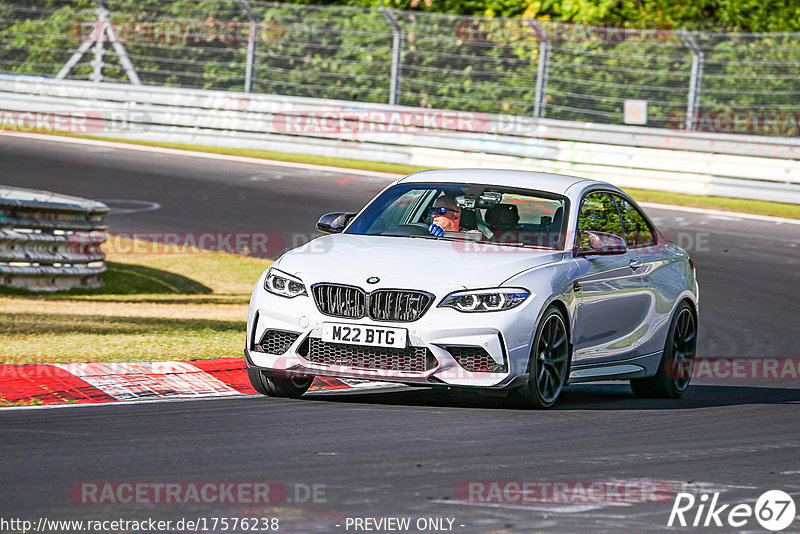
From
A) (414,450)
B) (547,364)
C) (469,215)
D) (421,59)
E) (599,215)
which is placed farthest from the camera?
(421,59)

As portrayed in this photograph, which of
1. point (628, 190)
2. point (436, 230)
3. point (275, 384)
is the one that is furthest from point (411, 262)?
point (628, 190)

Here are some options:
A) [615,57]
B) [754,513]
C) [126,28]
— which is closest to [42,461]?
[754,513]

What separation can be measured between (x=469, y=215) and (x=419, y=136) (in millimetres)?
16035

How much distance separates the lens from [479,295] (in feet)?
26.4

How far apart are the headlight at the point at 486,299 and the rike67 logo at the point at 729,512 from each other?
2.19 m

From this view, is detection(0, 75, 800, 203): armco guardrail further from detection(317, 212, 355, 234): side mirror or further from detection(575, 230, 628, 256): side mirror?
detection(317, 212, 355, 234): side mirror

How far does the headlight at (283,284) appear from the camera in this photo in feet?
27.0

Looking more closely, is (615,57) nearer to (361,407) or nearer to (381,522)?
(361,407)

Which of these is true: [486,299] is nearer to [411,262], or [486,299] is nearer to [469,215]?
[411,262]

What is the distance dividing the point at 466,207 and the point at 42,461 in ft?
12.5

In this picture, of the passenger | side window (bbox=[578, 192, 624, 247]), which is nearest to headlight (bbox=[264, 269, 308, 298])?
the passenger

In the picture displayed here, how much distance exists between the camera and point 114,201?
66.3ft

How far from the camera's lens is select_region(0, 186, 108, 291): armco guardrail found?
13852mm

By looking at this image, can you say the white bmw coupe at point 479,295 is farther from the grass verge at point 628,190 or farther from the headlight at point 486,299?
the grass verge at point 628,190
